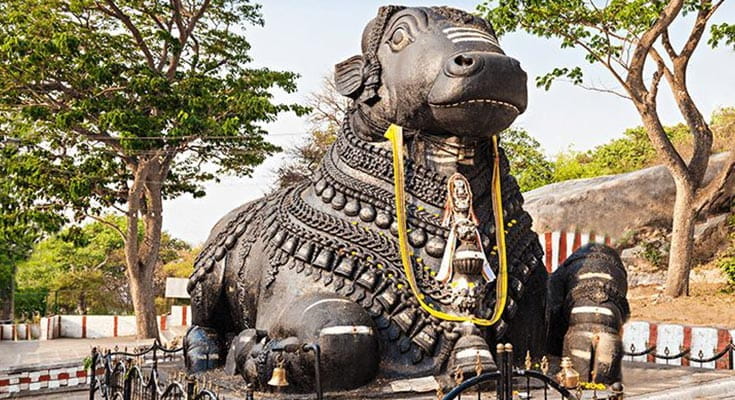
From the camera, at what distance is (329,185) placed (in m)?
4.40

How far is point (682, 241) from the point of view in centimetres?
1581

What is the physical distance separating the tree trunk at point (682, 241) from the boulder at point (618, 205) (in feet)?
9.76

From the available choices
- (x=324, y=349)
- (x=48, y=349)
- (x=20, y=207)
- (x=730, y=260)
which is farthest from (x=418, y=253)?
(x=48, y=349)

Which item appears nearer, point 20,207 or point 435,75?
point 435,75

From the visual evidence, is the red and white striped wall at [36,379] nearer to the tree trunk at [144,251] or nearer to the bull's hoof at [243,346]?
the bull's hoof at [243,346]

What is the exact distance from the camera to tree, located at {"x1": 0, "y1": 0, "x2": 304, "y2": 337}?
55.4 feet

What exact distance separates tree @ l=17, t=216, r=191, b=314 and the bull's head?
3159 centimetres

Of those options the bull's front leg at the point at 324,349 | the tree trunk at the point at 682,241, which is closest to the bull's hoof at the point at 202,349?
the bull's front leg at the point at 324,349

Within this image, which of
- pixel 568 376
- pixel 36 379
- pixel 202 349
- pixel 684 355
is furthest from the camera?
pixel 36 379

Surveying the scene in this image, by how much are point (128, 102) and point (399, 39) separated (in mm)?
14387

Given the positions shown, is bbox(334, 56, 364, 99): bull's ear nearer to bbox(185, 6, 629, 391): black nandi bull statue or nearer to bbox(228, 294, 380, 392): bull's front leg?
bbox(185, 6, 629, 391): black nandi bull statue

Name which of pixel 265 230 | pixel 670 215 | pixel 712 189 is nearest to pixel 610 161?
pixel 670 215

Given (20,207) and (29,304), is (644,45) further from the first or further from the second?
(29,304)

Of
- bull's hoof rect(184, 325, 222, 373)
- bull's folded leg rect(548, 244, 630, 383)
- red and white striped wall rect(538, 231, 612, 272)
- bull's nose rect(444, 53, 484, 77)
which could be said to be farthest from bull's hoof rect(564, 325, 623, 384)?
red and white striped wall rect(538, 231, 612, 272)
